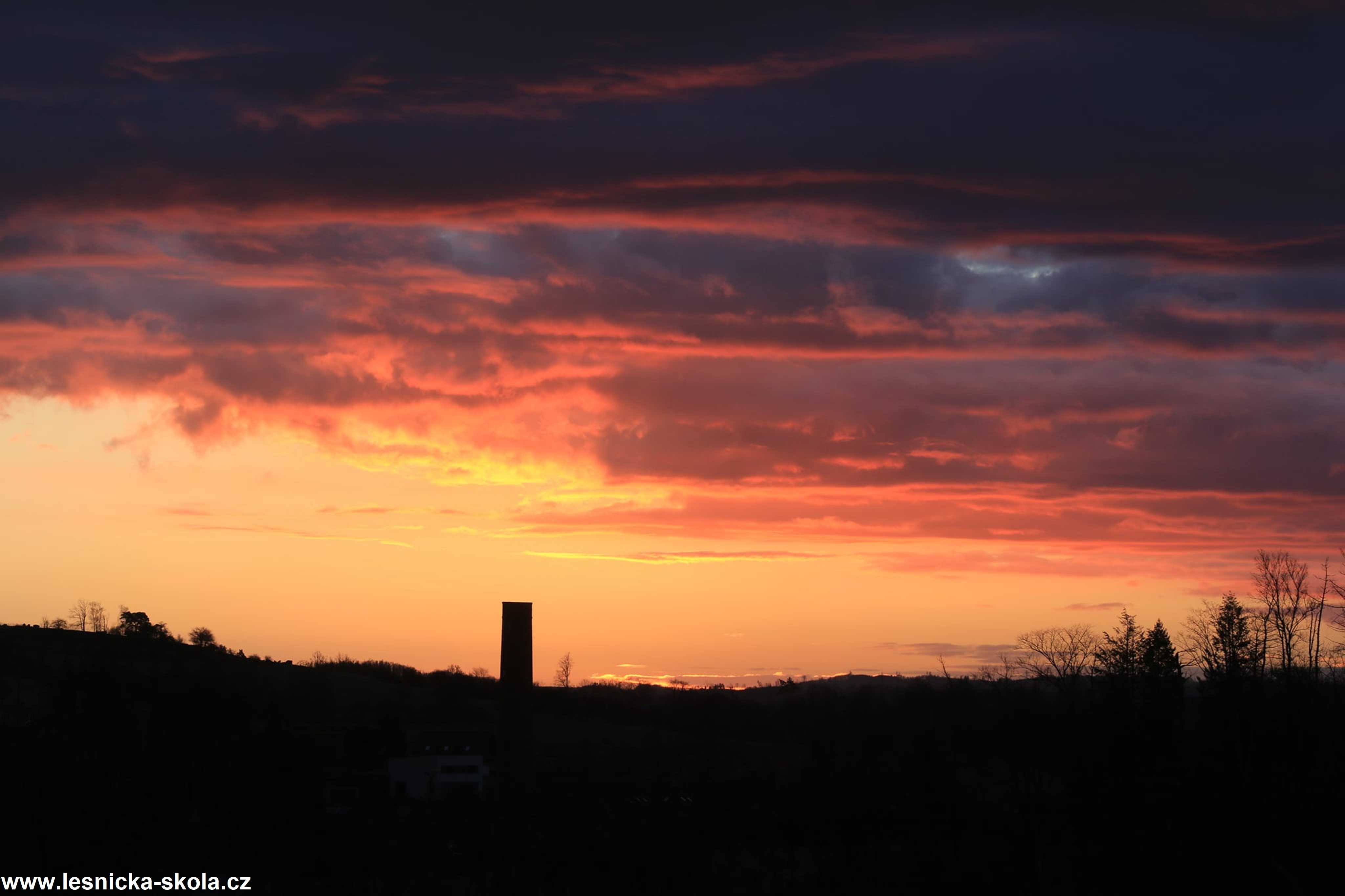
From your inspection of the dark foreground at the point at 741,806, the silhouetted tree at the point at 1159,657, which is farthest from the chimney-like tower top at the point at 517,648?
the silhouetted tree at the point at 1159,657

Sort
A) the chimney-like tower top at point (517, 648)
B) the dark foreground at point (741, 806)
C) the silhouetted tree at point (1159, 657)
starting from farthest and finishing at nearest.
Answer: the silhouetted tree at point (1159, 657) < the chimney-like tower top at point (517, 648) < the dark foreground at point (741, 806)

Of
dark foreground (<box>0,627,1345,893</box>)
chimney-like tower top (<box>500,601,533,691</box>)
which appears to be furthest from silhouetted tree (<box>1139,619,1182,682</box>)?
chimney-like tower top (<box>500,601,533,691</box>)

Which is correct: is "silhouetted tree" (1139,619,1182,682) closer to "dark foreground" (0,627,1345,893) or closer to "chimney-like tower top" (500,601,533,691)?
"dark foreground" (0,627,1345,893)

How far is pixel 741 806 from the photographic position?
54656mm

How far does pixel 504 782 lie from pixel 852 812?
1607 centimetres

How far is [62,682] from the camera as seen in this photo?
247 ft

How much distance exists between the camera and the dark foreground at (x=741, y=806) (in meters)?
36.7

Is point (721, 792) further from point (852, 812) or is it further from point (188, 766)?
point (188, 766)

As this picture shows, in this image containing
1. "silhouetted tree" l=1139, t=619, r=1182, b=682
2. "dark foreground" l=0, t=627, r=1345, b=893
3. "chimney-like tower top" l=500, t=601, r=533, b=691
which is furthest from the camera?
"silhouetted tree" l=1139, t=619, r=1182, b=682

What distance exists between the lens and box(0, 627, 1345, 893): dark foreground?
120ft

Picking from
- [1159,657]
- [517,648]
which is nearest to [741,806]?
[517,648]

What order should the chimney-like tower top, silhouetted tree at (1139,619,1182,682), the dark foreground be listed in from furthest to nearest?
silhouetted tree at (1139,619,1182,682) < the chimney-like tower top < the dark foreground

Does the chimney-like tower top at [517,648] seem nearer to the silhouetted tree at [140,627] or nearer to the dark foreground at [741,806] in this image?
the dark foreground at [741,806]

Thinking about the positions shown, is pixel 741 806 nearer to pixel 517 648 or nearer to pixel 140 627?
pixel 517 648
